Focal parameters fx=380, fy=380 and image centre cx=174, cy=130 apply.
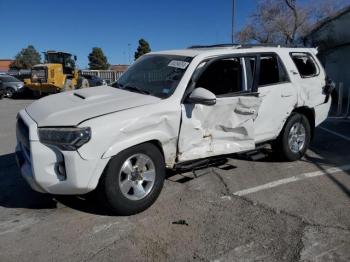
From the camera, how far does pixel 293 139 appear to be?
624cm

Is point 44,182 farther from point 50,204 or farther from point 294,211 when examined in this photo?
point 294,211

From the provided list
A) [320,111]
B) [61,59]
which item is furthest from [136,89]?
[61,59]

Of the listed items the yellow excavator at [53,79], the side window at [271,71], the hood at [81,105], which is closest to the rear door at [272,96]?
the side window at [271,71]

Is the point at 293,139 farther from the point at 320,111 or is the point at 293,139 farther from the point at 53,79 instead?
the point at 53,79

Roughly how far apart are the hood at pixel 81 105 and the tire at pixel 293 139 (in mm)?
2520

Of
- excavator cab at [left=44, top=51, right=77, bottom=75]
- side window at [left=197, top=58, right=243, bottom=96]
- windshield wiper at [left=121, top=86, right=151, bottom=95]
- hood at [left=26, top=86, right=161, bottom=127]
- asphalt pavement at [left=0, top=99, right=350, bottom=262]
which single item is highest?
excavator cab at [left=44, top=51, right=77, bottom=75]

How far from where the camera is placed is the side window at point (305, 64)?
20.4 ft

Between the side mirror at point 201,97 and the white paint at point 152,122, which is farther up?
the side mirror at point 201,97

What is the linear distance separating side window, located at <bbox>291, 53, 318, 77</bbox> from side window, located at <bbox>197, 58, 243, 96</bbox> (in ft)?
4.71

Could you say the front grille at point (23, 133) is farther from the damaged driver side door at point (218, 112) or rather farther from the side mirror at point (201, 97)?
the side mirror at point (201, 97)

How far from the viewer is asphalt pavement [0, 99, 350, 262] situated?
348 cm

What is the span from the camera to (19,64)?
7881 cm

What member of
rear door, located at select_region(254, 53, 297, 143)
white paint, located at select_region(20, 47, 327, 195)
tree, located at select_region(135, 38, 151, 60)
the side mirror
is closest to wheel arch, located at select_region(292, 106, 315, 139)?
white paint, located at select_region(20, 47, 327, 195)

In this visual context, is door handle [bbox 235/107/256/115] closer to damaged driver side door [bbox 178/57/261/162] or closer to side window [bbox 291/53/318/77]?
damaged driver side door [bbox 178/57/261/162]
